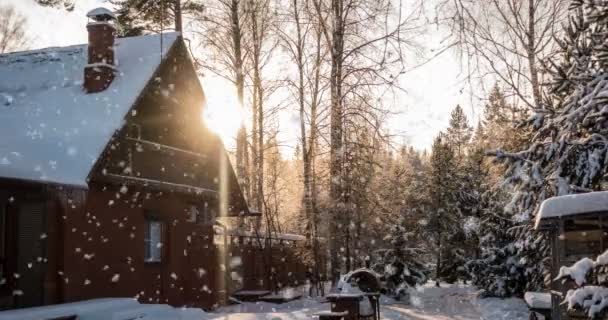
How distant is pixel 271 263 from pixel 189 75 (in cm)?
1025

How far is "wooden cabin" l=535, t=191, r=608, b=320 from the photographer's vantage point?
9578 millimetres

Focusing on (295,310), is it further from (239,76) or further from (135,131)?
(239,76)

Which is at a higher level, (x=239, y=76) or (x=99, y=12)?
(x=239, y=76)

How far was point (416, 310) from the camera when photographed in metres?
22.4

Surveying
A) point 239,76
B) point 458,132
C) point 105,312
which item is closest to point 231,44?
point 239,76

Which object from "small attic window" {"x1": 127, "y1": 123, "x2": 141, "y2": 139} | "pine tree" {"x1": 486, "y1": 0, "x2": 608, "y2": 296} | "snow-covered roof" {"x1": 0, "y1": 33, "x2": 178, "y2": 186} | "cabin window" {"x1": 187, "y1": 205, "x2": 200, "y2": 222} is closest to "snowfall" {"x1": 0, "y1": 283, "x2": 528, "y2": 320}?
"snow-covered roof" {"x1": 0, "y1": 33, "x2": 178, "y2": 186}

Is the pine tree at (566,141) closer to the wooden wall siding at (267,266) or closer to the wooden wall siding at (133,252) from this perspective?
the wooden wall siding at (133,252)

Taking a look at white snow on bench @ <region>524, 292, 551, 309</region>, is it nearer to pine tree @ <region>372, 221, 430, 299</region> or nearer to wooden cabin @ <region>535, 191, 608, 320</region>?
wooden cabin @ <region>535, 191, 608, 320</region>

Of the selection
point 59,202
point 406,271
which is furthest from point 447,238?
point 59,202

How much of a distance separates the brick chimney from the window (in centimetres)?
406

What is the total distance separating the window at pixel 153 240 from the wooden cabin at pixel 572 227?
37.4ft

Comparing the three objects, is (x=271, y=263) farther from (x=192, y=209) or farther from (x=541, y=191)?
(x=541, y=191)

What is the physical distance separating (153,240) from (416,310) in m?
9.39

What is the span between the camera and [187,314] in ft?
51.0
